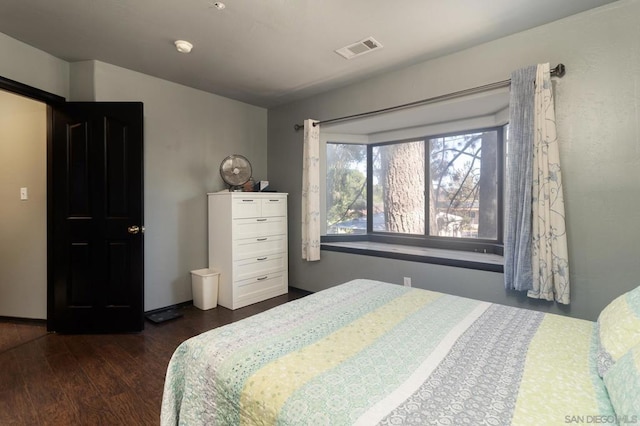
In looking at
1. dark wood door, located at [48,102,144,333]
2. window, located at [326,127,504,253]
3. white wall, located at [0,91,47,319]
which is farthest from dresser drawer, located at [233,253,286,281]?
white wall, located at [0,91,47,319]

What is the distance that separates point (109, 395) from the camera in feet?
5.56

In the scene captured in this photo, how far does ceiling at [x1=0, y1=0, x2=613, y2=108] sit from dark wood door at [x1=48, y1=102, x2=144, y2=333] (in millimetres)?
496

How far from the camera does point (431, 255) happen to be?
271 centimetres

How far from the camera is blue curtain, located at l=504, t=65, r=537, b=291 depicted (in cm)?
206

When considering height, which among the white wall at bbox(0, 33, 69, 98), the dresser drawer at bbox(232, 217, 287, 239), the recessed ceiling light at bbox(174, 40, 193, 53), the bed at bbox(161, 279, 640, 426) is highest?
the recessed ceiling light at bbox(174, 40, 193, 53)

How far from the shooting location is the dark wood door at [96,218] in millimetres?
2504

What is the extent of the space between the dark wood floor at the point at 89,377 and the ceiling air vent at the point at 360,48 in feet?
8.90

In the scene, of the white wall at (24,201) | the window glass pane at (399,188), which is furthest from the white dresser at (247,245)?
the white wall at (24,201)

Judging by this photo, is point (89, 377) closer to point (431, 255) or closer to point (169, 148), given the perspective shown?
point (169, 148)

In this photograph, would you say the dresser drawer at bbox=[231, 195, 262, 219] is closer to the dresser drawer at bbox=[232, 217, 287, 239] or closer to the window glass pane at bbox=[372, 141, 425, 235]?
the dresser drawer at bbox=[232, 217, 287, 239]

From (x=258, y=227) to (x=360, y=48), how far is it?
6.67ft

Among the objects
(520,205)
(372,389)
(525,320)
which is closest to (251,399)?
(372,389)

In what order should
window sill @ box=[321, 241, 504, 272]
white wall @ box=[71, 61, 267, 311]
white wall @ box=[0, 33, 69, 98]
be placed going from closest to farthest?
white wall @ box=[0, 33, 69, 98] < window sill @ box=[321, 241, 504, 272] < white wall @ box=[71, 61, 267, 311]

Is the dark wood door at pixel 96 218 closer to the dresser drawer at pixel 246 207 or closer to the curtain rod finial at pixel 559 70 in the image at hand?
the dresser drawer at pixel 246 207
